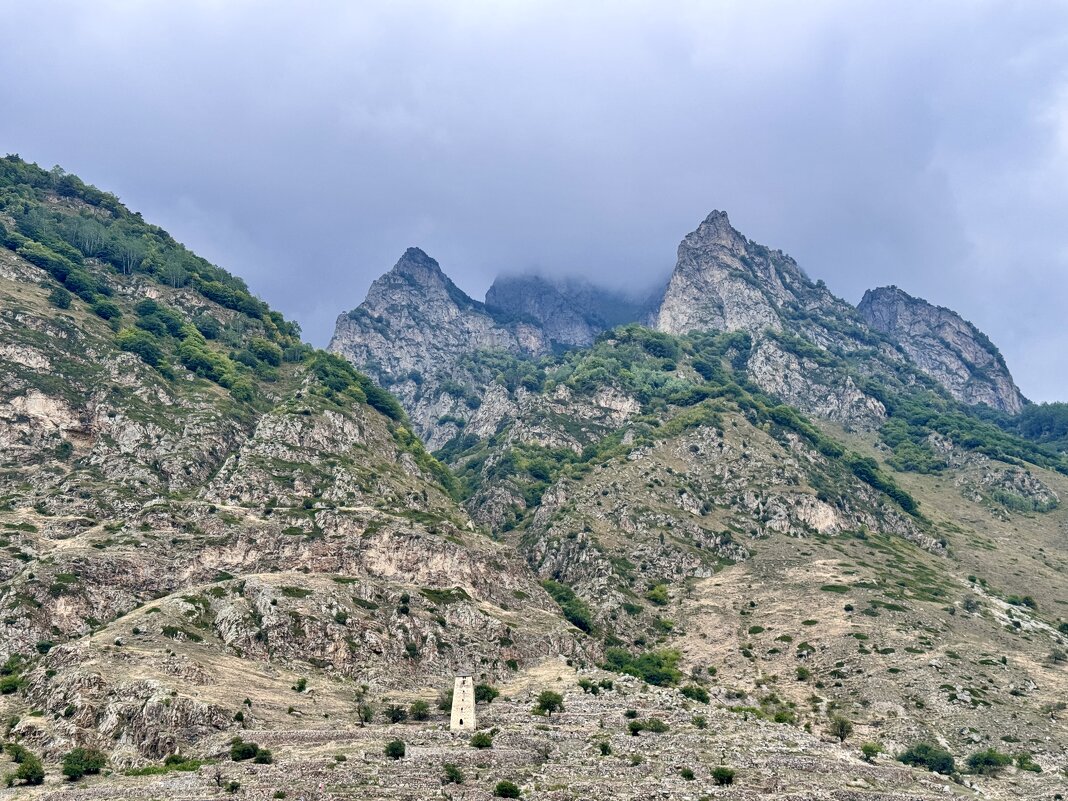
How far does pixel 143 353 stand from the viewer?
518ft

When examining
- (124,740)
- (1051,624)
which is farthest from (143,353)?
(1051,624)

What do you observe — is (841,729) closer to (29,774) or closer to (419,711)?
(419,711)

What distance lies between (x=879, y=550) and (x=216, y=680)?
141767 mm

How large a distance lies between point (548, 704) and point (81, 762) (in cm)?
4752

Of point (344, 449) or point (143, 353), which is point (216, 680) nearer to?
point (344, 449)

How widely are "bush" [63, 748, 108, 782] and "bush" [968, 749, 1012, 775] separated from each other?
91857 millimetres

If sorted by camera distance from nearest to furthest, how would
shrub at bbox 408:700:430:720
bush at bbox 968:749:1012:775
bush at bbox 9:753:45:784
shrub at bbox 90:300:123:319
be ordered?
1. bush at bbox 9:753:45:784
2. shrub at bbox 408:700:430:720
3. bush at bbox 968:749:1012:775
4. shrub at bbox 90:300:123:319

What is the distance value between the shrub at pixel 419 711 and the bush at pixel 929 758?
5475 cm

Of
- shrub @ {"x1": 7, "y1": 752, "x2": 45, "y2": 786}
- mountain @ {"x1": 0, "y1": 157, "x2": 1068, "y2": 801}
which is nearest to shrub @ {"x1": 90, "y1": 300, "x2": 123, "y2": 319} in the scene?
mountain @ {"x1": 0, "y1": 157, "x2": 1068, "y2": 801}

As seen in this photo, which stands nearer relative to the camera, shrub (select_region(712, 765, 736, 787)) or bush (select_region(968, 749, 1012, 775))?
shrub (select_region(712, 765, 736, 787))

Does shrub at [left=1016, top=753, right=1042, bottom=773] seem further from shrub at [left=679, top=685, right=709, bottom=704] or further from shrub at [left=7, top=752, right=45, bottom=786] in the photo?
shrub at [left=7, top=752, right=45, bottom=786]

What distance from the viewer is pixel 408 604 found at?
114m

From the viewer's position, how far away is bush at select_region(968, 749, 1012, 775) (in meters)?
90.8

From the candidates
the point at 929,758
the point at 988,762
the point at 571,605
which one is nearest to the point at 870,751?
the point at 929,758
